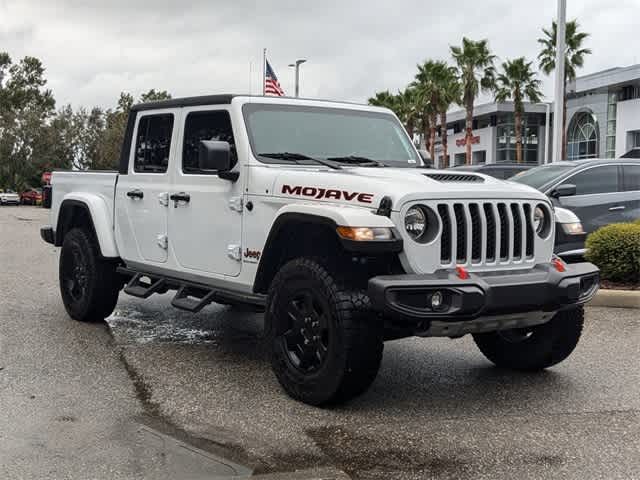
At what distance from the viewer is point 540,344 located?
5.99 meters

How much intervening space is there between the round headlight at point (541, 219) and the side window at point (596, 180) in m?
5.78

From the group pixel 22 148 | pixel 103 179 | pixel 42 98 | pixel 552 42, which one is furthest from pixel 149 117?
pixel 42 98

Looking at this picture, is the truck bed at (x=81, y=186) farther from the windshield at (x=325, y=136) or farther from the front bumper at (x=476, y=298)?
the front bumper at (x=476, y=298)

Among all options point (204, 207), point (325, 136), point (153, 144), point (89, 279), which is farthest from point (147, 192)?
point (325, 136)

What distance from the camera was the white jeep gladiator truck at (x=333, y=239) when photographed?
482 centimetres

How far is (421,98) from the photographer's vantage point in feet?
170

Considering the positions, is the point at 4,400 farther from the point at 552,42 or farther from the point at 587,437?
the point at 552,42

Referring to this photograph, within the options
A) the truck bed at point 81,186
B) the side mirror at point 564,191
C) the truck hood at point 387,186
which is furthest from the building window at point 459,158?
the truck hood at point 387,186

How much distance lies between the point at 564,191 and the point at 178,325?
5367 millimetres

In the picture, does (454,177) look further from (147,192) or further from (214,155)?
(147,192)

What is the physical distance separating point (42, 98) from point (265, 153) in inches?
3686

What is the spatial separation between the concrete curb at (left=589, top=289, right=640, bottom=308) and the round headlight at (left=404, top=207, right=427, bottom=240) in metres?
4.91

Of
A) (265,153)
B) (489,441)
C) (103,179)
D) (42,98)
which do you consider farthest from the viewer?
(42,98)

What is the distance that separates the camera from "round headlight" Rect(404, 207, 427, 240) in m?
4.91
